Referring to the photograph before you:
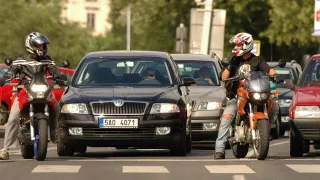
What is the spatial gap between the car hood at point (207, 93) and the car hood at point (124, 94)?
325 cm

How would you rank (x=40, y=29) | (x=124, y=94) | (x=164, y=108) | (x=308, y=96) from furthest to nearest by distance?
(x=40, y=29)
(x=308, y=96)
(x=124, y=94)
(x=164, y=108)

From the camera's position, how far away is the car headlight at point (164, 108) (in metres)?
19.7

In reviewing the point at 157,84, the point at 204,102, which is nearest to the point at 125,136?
the point at 157,84

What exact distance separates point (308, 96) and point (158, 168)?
12.9ft

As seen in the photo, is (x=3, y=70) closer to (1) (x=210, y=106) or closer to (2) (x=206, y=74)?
(2) (x=206, y=74)

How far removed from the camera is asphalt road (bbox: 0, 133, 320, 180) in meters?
16.1

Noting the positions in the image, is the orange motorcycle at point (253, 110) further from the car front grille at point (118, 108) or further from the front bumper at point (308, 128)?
the car front grille at point (118, 108)

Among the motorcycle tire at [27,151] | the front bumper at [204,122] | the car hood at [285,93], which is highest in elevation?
the motorcycle tire at [27,151]

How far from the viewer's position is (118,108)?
19.6m

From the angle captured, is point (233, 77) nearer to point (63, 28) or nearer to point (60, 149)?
point (60, 149)

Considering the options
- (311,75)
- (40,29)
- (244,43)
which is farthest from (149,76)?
(40,29)

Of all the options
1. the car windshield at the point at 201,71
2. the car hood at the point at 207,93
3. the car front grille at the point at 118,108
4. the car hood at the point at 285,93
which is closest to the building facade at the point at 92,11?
the car hood at the point at 285,93

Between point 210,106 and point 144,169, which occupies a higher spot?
point 144,169

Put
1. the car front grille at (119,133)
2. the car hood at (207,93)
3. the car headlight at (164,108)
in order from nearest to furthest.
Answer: the car front grille at (119,133) < the car headlight at (164,108) < the car hood at (207,93)
